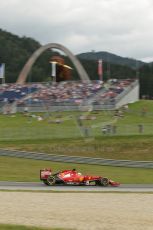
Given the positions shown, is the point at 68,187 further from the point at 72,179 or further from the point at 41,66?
the point at 41,66

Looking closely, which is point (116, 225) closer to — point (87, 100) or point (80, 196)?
point (80, 196)

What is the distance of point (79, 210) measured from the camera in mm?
14727

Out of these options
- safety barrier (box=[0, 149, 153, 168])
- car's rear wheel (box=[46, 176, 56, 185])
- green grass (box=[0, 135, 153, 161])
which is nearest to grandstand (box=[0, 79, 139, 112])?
green grass (box=[0, 135, 153, 161])

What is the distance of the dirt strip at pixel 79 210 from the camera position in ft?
40.1

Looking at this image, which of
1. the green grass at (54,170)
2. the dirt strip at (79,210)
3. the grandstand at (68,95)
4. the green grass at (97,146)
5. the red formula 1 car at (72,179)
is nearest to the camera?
the dirt strip at (79,210)

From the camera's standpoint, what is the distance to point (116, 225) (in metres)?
12.1

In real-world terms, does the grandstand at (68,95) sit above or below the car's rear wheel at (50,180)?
above

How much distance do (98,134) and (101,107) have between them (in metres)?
17.7

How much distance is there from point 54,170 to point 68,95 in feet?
115

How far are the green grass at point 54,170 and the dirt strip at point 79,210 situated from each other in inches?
226

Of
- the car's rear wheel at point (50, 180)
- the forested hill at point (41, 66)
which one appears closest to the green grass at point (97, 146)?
the car's rear wheel at point (50, 180)

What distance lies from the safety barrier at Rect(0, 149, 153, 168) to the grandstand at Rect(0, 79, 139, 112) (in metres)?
23.5

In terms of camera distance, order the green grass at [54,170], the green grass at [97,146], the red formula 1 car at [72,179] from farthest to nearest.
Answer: the green grass at [97,146], the green grass at [54,170], the red formula 1 car at [72,179]

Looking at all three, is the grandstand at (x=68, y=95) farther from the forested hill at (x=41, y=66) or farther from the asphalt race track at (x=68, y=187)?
the forested hill at (x=41, y=66)
